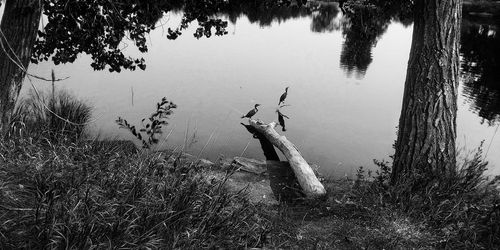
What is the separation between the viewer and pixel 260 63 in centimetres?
2200

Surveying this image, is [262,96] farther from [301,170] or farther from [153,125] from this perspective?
[301,170]

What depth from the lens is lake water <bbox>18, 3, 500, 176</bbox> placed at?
37.8 feet

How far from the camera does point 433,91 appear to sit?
6.38 m

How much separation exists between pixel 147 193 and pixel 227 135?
7.14 meters

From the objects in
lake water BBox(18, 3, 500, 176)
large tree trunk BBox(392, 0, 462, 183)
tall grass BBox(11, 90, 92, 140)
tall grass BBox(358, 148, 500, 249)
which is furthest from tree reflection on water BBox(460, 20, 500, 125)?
tall grass BBox(11, 90, 92, 140)

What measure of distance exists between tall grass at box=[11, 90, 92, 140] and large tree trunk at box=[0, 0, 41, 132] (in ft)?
1.75

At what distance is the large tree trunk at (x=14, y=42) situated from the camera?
586 cm

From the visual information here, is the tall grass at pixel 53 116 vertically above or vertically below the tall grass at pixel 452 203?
above

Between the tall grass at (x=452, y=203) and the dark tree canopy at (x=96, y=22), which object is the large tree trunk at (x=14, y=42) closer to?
the dark tree canopy at (x=96, y=22)

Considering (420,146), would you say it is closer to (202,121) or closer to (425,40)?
(425,40)

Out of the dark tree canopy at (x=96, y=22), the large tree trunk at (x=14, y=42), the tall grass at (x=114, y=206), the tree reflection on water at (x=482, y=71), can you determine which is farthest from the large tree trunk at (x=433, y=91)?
the tree reflection on water at (x=482, y=71)

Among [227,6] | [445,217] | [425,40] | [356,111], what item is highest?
[227,6]

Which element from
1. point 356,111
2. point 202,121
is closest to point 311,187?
point 202,121

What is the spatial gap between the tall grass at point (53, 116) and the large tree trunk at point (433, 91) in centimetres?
515
